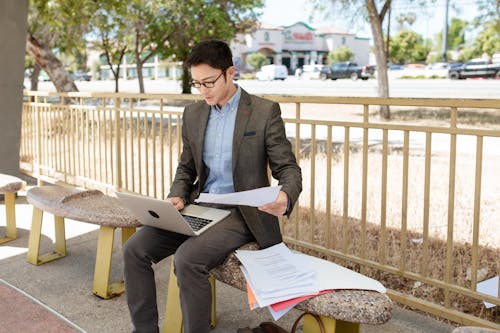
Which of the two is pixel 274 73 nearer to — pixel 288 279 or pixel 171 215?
pixel 171 215

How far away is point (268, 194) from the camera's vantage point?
8.57ft

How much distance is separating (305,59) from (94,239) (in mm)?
98522

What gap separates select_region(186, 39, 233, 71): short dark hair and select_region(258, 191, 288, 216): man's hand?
30.9 inches

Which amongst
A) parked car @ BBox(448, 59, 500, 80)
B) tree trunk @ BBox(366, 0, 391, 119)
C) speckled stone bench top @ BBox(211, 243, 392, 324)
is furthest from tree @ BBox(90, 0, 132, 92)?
parked car @ BBox(448, 59, 500, 80)

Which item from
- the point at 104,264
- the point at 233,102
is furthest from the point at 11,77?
the point at 233,102

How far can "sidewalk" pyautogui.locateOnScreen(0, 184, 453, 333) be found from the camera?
3.65 meters

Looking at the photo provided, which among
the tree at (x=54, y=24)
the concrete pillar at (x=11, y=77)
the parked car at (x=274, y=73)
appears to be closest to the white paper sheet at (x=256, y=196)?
the concrete pillar at (x=11, y=77)

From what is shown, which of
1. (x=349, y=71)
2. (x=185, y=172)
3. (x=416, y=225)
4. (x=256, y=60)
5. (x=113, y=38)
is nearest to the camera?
(x=185, y=172)

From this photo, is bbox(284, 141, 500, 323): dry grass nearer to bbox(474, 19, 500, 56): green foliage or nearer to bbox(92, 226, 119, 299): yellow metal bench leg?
bbox(92, 226, 119, 299): yellow metal bench leg

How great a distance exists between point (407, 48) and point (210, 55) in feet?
303

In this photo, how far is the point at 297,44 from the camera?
339 feet

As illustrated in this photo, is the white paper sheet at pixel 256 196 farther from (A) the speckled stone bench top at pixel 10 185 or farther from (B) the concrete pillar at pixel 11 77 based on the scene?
(B) the concrete pillar at pixel 11 77

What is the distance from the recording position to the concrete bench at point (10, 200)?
5.09 meters

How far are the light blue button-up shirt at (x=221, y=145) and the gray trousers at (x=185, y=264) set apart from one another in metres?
0.20
